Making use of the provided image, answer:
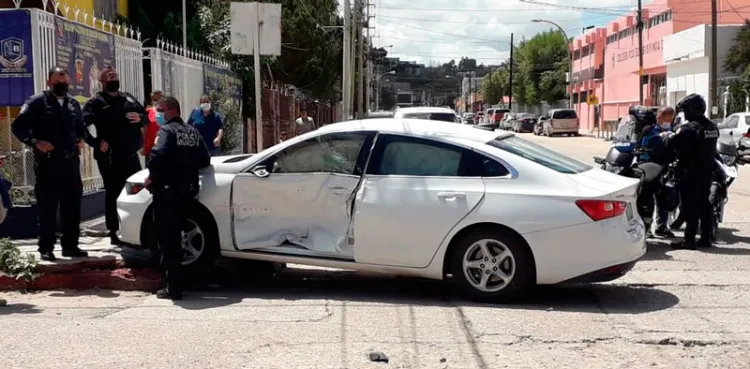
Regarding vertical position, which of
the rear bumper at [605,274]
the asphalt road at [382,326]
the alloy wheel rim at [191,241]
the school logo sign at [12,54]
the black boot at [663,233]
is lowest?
the asphalt road at [382,326]

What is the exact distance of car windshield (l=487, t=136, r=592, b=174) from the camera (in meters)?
6.95

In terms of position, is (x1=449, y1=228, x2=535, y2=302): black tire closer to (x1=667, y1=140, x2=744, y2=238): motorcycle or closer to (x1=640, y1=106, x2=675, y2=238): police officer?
(x1=640, y1=106, x2=675, y2=238): police officer

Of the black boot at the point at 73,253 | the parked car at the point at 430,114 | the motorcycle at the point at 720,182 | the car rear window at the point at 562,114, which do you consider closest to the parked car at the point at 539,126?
the car rear window at the point at 562,114

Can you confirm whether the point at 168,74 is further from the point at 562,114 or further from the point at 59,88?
the point at 562,114

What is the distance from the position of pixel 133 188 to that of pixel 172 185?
904mm

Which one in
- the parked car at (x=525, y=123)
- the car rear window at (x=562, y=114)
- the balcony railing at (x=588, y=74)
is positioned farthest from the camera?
the balcony railing at (x=588, y=74)

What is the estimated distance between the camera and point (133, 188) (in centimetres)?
748

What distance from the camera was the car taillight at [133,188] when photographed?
24.4 ft

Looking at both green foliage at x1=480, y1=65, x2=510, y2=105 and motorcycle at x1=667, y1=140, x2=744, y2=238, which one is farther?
green foliage at x1=480, y1=65, x2=510, y2=105

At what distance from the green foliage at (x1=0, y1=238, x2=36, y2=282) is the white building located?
118 ft

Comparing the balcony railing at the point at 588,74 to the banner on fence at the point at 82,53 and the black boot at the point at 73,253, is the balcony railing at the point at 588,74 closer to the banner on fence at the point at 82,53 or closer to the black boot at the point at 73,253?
the banner on fence at the point at 82,53

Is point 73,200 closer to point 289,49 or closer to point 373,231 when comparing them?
point 373,231

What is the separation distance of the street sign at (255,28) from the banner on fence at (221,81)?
3898 millimetres

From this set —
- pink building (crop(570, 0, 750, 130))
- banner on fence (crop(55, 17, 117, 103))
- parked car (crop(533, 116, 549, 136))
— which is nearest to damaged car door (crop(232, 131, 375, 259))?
banner on fence (crop(55, 17, 117, 103))
